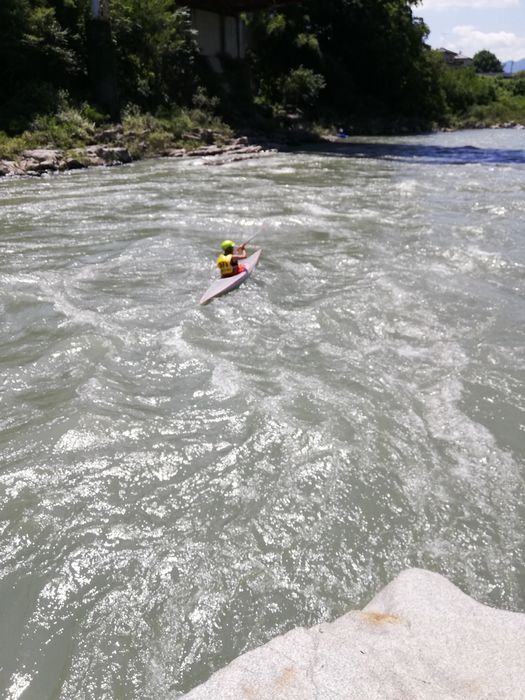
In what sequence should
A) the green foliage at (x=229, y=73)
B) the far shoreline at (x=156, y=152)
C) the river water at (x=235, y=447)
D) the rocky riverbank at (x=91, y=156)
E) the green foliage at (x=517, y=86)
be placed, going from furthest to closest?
the green foliage at (x=517, y=86) < the green foliage at (x=229, y=73) < the far shoreline at (x=156, y=152) < the rocky riverbank at (x=91, y=156) < the river water at (x=235, y=447)

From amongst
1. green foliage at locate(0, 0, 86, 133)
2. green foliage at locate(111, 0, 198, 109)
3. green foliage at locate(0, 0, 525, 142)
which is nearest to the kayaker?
green foliage at locate(0, 0, 525, 142)

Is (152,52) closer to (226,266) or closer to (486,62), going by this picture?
(226,266)

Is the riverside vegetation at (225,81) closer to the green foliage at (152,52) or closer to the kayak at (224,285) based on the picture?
the green foliage at (152,52)

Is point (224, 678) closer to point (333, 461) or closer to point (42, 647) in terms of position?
point (42, 647)

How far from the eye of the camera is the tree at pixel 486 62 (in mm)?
82500

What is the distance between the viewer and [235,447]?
12.4 ft

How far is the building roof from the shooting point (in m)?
25.5

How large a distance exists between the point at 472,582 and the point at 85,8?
22731 mm

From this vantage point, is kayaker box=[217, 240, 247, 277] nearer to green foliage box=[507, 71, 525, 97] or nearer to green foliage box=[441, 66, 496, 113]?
green foliage box=[441, 66, 496, 113]

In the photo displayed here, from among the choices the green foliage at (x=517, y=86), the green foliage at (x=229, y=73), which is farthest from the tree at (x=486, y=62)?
the green foliage at (x=229, y=73)

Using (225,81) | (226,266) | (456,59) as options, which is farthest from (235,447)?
(456,59)

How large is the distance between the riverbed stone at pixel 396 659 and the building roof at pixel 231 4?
28135 mm

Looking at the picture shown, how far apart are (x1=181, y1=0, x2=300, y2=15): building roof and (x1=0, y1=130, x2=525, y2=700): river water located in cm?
2192

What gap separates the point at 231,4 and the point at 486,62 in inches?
2762
